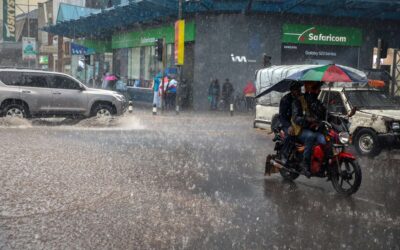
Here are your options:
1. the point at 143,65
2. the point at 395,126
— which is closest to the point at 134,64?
the point at 143,65

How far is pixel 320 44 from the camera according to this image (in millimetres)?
29047

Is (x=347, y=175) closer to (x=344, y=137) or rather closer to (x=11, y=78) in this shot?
(x=344, y=137)

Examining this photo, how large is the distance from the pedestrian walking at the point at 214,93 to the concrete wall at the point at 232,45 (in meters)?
0.81

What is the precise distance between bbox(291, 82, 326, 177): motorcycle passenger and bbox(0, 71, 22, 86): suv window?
11428 mm

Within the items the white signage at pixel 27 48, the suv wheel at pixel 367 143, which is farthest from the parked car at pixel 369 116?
the white signage at pixel 27 48

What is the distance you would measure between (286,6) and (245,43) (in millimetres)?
2956

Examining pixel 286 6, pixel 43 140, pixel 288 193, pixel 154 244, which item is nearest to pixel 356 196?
pixel 288 193

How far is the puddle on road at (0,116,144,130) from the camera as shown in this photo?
1623 cm

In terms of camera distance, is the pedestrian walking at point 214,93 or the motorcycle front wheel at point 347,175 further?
the pedestrian walking at point 214,93

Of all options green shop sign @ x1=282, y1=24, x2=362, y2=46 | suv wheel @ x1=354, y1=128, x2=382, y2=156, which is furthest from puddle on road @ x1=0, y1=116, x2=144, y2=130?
green shop sign @ x1=282, y1=24, x2=362, y2=46

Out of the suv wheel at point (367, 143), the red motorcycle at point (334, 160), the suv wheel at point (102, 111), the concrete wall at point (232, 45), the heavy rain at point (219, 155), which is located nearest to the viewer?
the heavy rain at point (219, 155)

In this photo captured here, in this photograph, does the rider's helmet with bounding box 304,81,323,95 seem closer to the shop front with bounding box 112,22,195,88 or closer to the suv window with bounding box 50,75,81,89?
→ the suv window with bounding box 50,75,81,89

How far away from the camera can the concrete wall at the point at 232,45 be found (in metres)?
27.5

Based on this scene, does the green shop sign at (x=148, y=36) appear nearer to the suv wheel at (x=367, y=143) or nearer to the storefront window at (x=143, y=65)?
the storefront window at (x=143, y=65)
